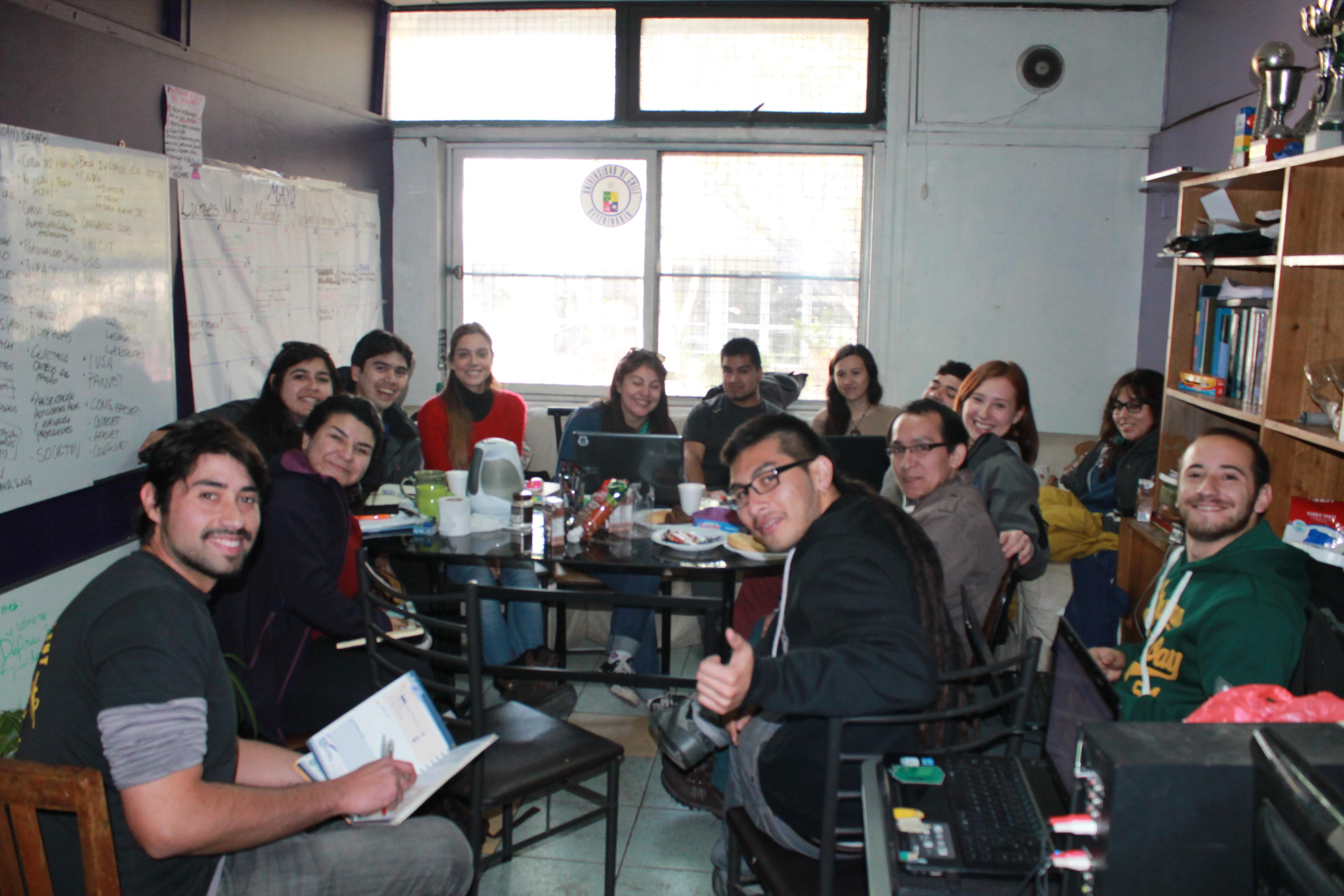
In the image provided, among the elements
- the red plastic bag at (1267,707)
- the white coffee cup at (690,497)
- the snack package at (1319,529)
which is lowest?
the white coffee cup at (690,497)

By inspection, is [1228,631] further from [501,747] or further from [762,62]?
[762,62]

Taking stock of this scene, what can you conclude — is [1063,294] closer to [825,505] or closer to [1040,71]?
[1040,71]

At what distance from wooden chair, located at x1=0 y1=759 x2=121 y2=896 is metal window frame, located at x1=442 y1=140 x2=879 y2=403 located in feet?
13.6

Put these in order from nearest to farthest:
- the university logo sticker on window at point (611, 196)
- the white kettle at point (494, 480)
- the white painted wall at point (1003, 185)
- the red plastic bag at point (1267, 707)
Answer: the red plastic bag at point (1267, 707) → the white kettle at point (494, 480) → the white painted wall at point (1003, 185) → the university logo sticker on window at point (611, 196)

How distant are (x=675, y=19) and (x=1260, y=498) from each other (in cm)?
407

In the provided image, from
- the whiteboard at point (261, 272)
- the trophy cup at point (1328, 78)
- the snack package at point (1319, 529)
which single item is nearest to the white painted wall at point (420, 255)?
the whiteboard at point (261, 272)

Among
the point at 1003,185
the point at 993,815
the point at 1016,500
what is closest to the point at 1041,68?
the point at 1003,185

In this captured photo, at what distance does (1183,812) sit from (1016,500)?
2.11 metres

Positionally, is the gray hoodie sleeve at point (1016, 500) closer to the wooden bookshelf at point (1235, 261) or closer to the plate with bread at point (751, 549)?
the plate with bread at point (751, 549)

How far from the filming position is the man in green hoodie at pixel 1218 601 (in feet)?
5.88

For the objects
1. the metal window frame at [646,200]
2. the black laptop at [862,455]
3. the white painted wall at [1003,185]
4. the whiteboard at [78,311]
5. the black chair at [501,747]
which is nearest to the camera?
the black chair at [501,747]

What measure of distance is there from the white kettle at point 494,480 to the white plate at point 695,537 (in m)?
0.49

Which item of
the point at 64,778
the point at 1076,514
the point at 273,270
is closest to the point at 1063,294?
the point at 1076,514

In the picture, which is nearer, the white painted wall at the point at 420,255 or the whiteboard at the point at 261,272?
the whiteboard at the point at 261,272
